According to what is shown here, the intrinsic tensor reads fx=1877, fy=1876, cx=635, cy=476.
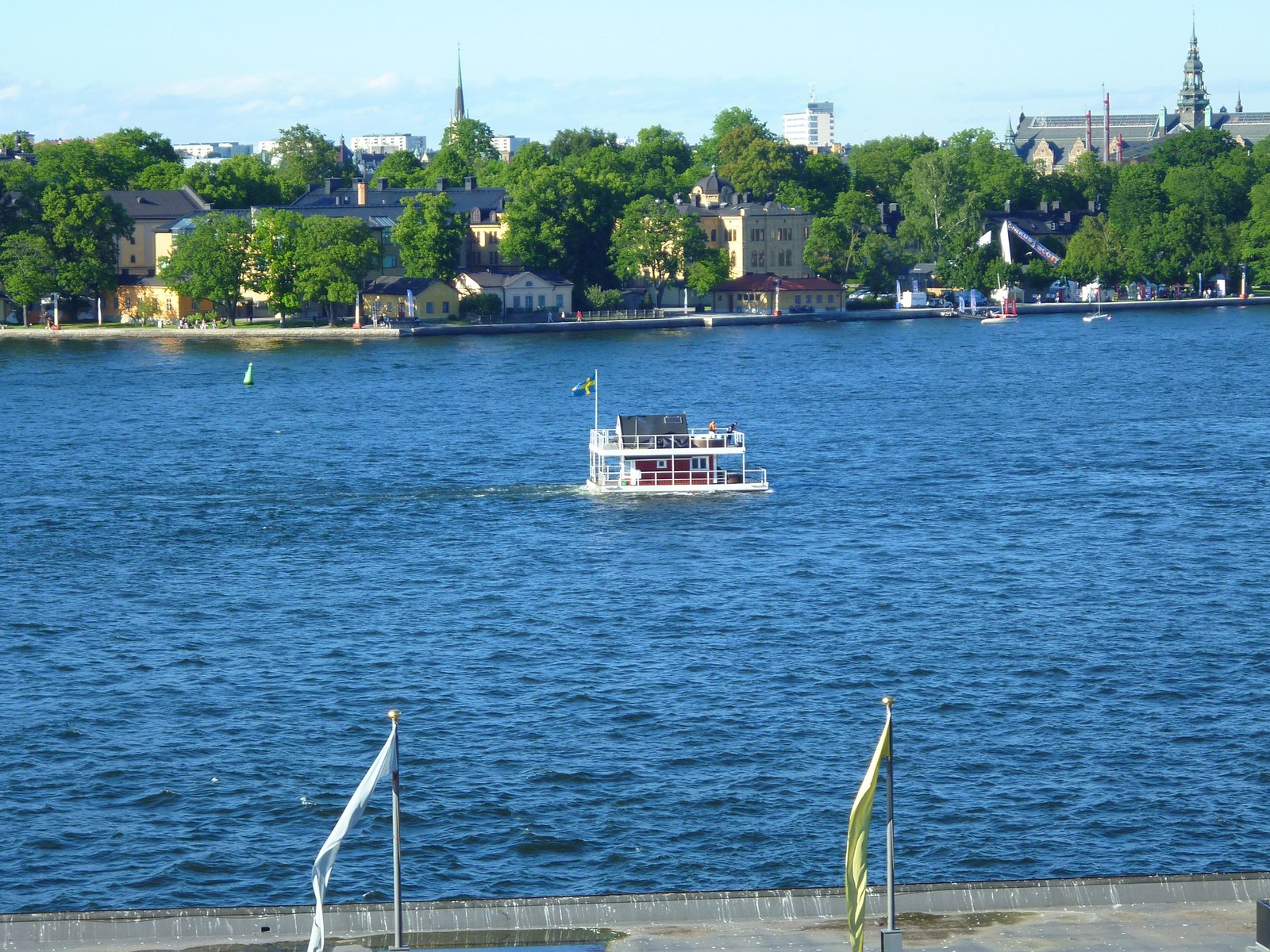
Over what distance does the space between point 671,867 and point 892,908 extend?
933 cm

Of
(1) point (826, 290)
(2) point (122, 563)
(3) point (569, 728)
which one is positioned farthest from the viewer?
(1) point (826, 290)

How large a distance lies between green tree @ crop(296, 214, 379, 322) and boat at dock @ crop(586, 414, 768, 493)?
85249 mm

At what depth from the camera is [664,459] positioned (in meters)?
67.6

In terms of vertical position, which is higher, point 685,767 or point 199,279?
point 199,279

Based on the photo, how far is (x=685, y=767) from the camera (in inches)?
1371

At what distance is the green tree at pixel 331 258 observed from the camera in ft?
490

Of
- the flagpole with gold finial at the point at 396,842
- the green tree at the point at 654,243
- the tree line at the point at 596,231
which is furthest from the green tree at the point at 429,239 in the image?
the flagpole with gold finial at the point at 396,842

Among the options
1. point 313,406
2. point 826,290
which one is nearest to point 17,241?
point 313,406

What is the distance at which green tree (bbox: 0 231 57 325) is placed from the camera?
150000mm

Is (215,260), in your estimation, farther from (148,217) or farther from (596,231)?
(596,231)

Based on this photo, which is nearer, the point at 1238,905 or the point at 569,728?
the point at 1238,905

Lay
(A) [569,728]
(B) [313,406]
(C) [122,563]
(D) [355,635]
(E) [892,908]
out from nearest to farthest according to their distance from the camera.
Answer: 1. (E) [892,908]
2. (A) [569,728]
3. (D) [355,635]
4. (C) [122,563]
5. (B) [313,406]

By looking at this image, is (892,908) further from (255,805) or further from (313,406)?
(313,406)

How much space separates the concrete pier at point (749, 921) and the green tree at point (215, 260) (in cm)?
13120
